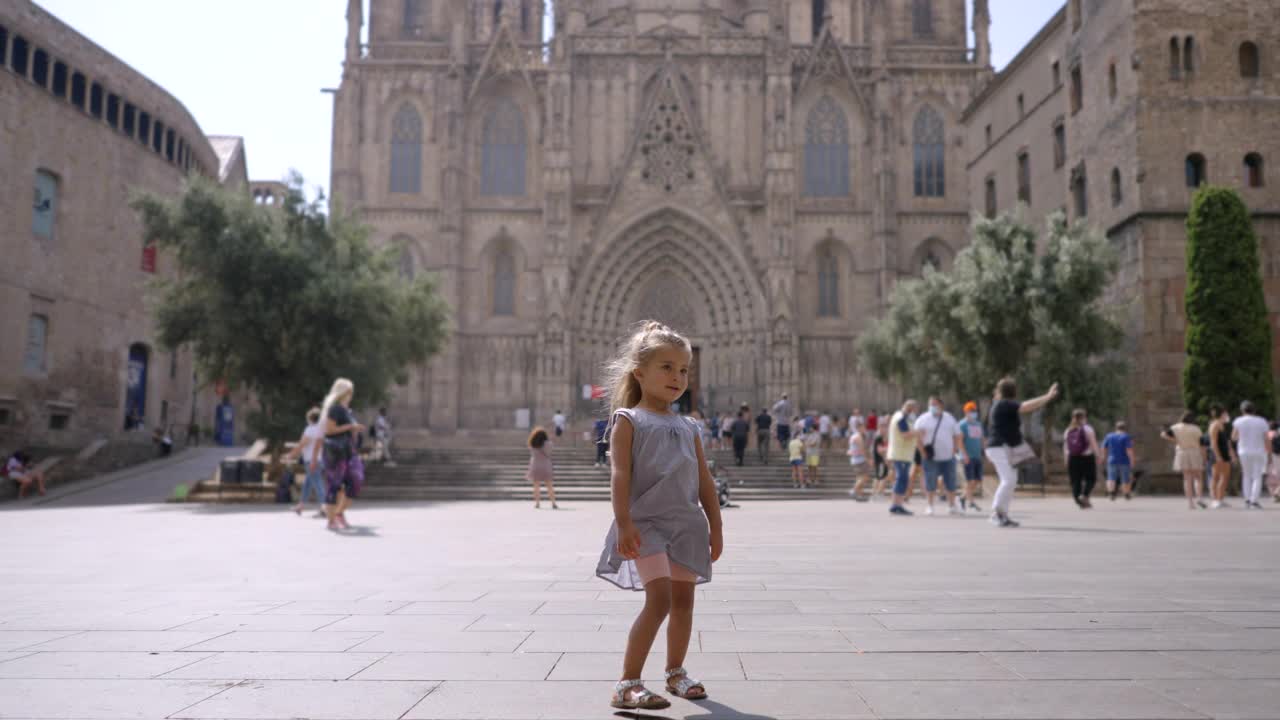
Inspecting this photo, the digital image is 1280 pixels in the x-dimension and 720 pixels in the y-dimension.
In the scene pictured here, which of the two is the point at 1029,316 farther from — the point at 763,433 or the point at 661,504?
the point at 661,504

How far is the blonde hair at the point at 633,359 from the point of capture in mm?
4047

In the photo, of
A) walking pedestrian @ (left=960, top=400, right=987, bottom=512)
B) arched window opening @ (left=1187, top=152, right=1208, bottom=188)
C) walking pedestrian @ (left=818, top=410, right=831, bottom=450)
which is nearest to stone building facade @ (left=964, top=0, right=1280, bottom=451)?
arched window opening @ (left=1187, top=152, right=1208, bottom=188)

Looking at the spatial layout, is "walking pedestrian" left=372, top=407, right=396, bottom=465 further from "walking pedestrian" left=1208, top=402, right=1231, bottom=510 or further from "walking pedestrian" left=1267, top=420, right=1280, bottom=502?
"walking pedestrian" left=1267, top=420, right=1280, bottom=502

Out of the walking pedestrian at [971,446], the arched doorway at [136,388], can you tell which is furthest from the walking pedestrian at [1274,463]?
the arched doorway at [136,388]

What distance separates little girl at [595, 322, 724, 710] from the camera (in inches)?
154

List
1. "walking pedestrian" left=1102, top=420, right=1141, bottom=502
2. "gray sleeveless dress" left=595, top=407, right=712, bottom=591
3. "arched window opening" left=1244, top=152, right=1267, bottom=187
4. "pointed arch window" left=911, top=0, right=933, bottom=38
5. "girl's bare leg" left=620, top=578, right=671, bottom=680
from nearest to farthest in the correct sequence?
"girl's bare leg" left=620, top=578, right=671, bottom=680
"gray sleeveless dress" left=595, top=407, right=712, bottom=591
"walking pedestrian" left=1102, top=420, right=1141, bottom=502
"arched window opening" left=1244, top=152, right=1267, bottom=187
"pointed arch window" left=911, top=0, right=933, bottom=38

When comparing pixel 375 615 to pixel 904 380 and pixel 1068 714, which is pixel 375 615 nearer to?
pixel 1068 714

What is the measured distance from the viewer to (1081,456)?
18.5 meters

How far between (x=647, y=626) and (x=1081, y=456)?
16.8 metres

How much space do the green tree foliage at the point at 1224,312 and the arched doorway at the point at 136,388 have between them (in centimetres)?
3238

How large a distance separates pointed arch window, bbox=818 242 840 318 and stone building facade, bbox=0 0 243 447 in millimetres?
26425

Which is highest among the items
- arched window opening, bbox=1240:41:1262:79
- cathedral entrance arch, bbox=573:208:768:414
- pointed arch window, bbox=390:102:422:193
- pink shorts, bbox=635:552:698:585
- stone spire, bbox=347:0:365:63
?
stone spire, bbox=347:0:365:63

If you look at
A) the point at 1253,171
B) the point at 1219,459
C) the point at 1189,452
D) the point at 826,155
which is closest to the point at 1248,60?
the point at 1253,171

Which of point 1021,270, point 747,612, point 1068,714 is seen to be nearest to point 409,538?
point 747,612
